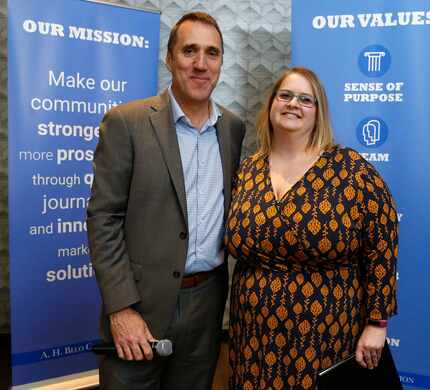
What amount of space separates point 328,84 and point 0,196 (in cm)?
211

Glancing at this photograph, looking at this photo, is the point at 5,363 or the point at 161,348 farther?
the point at 5,363

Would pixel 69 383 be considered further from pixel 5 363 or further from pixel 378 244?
pixel 378 244

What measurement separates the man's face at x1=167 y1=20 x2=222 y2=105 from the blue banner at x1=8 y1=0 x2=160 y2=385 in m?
1.04

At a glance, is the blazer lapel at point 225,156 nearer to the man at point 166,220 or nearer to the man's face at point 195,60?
the man at point 166,220

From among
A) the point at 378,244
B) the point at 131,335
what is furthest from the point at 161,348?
the point at 378,244

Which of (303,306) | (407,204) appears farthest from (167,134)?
(407,204)

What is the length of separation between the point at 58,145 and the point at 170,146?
Answer: 113 cm

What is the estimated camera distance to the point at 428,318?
2416mm

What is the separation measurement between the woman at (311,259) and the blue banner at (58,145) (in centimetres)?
123

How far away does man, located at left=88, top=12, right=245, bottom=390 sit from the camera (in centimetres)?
148

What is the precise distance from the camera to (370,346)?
1.54 metres

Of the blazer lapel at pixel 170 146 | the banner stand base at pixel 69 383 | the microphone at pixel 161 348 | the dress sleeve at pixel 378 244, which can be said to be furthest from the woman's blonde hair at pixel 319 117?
the banner stand base at pixel 69 383

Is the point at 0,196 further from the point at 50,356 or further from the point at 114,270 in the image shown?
the point at 114,270

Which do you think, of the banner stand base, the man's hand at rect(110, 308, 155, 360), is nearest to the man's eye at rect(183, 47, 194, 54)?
the man's hand at rect(110, 308, 155, 360)
